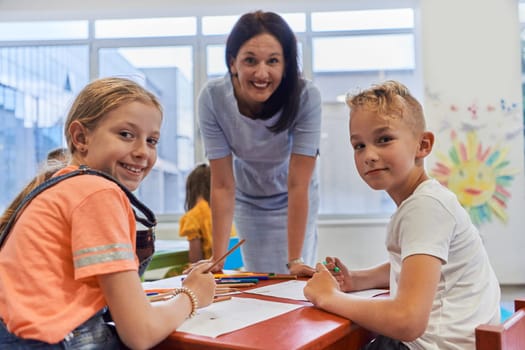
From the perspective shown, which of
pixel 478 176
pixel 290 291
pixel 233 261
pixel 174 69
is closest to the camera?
pixel 290 291

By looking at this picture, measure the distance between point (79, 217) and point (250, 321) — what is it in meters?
0.32

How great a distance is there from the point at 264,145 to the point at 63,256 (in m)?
1.00

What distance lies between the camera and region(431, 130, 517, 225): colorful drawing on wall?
4.43m

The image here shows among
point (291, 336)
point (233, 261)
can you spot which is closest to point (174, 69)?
point (233, 261)

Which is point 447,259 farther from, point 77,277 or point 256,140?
point 256,140

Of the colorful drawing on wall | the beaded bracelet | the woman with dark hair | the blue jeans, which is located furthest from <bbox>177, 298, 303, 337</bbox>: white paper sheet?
the colorful drawing on wall

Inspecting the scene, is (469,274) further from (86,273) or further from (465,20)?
(465,20)

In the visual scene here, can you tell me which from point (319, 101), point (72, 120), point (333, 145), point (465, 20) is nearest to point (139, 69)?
point (333, 145)

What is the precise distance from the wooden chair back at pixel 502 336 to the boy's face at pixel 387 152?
0.34m

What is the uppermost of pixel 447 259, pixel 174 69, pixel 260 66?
pixel 174 69

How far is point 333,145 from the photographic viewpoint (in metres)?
5.00

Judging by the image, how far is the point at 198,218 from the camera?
2.71 metres

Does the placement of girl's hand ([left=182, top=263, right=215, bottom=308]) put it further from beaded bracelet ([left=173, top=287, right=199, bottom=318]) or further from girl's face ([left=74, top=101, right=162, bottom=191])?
girl's face ([left=74, top=101, right=162, bottom=191])

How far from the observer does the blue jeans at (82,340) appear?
74cm
